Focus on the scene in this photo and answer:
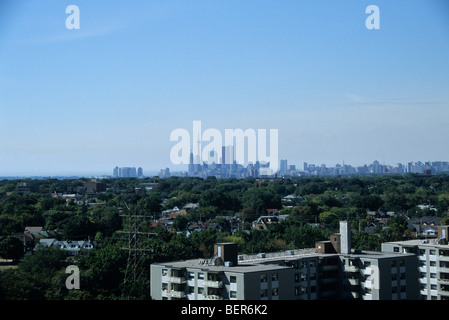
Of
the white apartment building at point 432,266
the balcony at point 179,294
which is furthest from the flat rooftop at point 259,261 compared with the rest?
the white apartment building at point 432,266

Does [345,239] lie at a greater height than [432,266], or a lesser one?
greater

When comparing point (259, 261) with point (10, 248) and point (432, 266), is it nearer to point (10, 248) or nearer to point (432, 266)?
point (432, 266)

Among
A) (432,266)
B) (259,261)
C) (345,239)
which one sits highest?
(345,239)

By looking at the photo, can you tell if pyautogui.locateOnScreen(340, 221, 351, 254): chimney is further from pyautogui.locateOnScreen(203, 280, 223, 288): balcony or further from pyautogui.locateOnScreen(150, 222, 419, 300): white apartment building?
pyautogui.locateOnScreen(203, 280, 223, 288): balcony

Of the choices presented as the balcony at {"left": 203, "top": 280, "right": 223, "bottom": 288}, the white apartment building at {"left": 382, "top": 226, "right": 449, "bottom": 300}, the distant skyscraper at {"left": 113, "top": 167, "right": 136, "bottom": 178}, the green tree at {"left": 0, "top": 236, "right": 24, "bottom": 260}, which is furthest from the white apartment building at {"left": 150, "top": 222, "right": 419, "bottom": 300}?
the distant skyscraper at {"left": 113, "top": 167, "right": 136, "bottom": 178}

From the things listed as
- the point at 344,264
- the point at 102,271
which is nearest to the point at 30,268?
Result: the point at 102,271

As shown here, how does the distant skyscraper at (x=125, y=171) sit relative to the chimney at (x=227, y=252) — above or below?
above

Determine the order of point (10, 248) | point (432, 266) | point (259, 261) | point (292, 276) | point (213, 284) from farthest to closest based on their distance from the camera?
point (10, 248) < point (432, 266) < point (259, 261) < point (292, 276) < point (213, 284)

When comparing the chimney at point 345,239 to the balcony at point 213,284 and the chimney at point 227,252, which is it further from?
the balcony at point 213,284

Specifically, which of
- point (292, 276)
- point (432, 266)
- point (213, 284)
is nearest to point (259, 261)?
point (292, 276)
